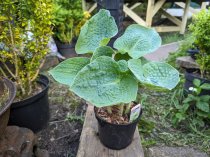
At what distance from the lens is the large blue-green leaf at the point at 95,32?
1.08m

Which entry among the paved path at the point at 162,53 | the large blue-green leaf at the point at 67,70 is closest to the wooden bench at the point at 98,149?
the large blue-green leaf at the point at 67,70

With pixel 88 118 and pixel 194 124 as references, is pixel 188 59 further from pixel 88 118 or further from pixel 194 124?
pixel 88 118

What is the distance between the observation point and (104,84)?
882 millimetres

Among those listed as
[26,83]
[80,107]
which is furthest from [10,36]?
[80,107]

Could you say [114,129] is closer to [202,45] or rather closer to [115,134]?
[115,134]

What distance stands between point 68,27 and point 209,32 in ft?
6.01

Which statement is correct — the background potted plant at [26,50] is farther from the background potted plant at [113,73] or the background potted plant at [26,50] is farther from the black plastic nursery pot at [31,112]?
the background potted plant at [113,73]

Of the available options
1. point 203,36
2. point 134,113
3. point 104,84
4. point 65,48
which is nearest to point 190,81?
point 203,36

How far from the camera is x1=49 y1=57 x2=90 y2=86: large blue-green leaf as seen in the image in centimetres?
99

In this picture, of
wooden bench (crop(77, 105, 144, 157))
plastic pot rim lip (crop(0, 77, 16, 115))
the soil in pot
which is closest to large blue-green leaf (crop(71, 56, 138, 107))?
the soil in pot

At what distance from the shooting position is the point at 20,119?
158 cm

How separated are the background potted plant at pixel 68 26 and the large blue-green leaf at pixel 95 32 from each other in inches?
74.0

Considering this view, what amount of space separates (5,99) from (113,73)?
716mm

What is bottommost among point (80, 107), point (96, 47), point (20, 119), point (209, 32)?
point (80, 107)
